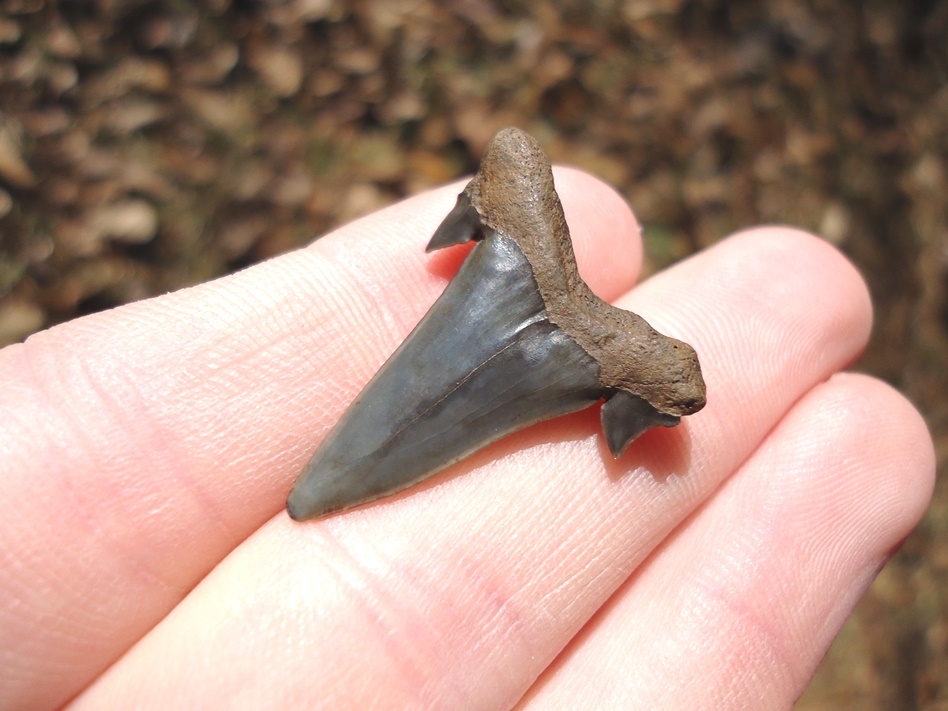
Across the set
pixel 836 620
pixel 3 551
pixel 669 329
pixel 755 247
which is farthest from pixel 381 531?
pixel 755 247

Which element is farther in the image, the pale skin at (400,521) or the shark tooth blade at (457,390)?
the shark tooth blade at (457,390)

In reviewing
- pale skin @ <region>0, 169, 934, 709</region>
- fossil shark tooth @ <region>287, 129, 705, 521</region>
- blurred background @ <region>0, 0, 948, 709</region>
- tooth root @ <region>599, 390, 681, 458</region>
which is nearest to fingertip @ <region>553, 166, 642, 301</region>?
pale skin @ <region>0, 169, 934, 709</region>

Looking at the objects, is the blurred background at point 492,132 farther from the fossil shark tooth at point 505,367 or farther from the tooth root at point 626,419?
the tooth root at point 626,419

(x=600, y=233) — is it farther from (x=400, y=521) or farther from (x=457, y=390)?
(x=400, y=521)

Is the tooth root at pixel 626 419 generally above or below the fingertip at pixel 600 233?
below

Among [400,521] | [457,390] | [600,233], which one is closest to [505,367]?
[457,390]

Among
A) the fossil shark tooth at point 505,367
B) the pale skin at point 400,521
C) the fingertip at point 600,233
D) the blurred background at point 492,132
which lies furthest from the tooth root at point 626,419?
the blurred background at point 492,132

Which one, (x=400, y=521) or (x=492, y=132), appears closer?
(x=400, y=521)
